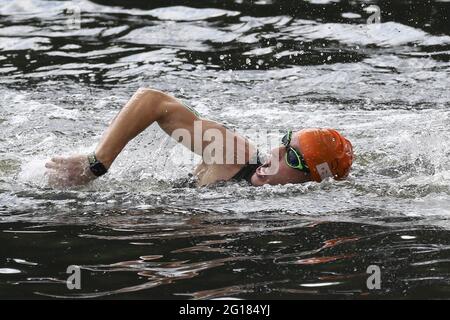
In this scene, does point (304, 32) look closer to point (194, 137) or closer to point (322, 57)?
point (322, 57)

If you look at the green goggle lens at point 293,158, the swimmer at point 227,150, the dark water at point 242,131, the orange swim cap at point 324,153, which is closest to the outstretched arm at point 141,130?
the swimmer at point 227,150

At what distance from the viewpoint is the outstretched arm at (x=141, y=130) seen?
730 centimetres

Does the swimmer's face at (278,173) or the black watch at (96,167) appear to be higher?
the black watch at (96,167)

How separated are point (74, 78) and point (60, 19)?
2.79 metres

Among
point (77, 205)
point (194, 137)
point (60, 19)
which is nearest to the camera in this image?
point (77, 205)

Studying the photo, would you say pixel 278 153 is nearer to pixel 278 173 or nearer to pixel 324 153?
pixel 278 173

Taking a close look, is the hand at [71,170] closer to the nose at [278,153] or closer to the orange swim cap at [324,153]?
the nose at [278,153]

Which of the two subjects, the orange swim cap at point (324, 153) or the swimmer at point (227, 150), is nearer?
the swimmer at point (227, 150)

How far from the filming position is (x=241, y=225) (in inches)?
257

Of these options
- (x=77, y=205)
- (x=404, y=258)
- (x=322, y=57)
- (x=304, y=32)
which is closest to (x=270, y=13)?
(x=304, y=32)

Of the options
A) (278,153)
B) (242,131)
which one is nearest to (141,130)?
(278,153)

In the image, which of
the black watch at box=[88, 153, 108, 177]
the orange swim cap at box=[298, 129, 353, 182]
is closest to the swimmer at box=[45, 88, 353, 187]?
the orange swim cap at box=[298, 129, 353, 182]

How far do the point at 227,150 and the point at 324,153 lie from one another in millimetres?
796

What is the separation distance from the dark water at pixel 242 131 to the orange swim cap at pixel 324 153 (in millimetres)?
165
